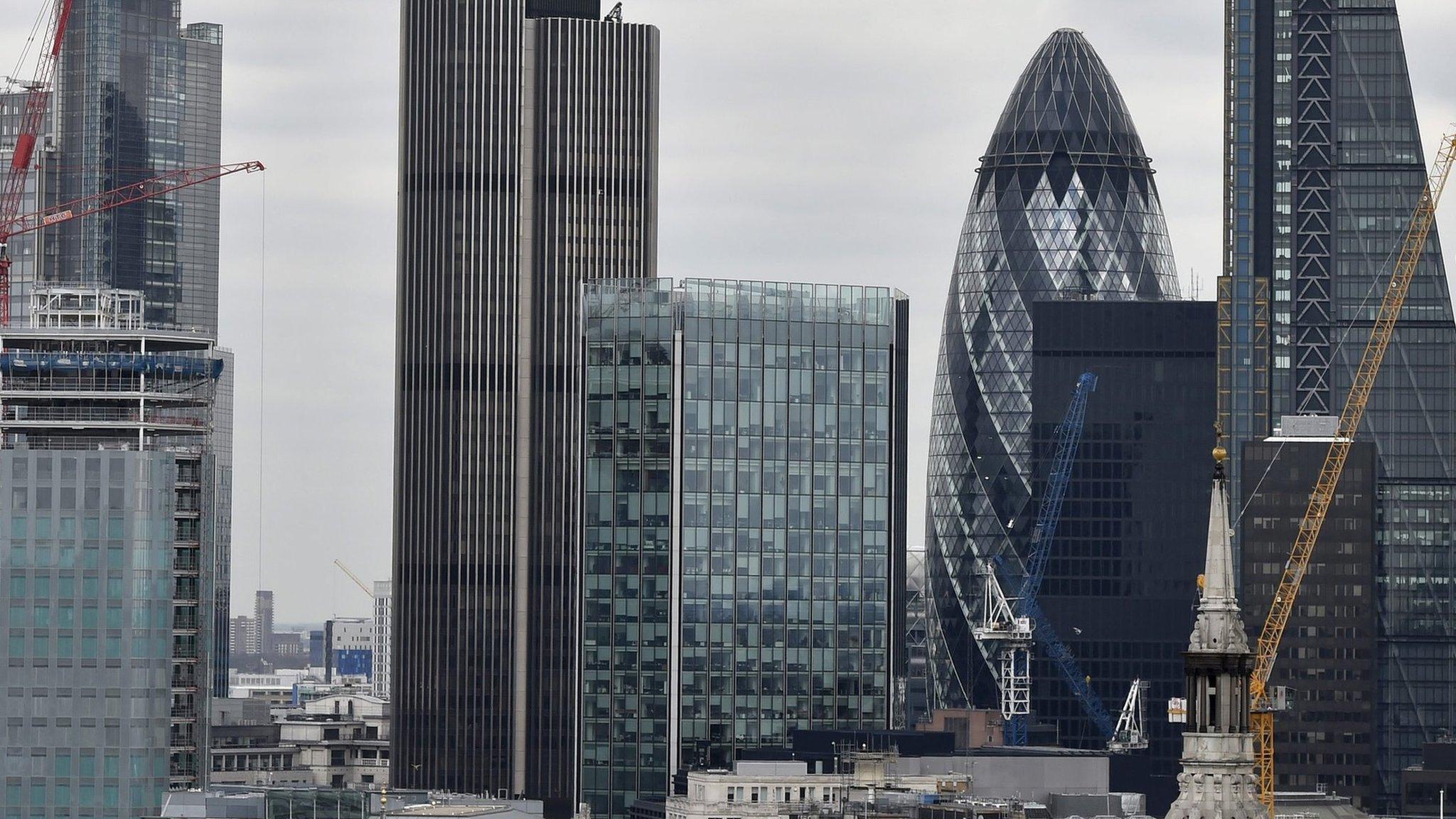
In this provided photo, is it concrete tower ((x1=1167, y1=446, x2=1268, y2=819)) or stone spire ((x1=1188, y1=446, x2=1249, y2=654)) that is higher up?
stone spire ((x1=1188, y1=446, x2=1249, y2=654))

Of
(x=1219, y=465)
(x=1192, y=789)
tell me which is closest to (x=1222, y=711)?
(x=1192, y=789)

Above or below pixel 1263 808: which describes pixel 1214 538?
above

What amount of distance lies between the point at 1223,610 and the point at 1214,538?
5060mm

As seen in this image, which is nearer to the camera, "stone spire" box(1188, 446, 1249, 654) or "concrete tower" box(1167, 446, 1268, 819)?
"concrete tower" box(1167, 446, 1268, 819)

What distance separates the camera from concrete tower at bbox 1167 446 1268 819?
6186 inches

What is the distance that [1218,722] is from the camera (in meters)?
157

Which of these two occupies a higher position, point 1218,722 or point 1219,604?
point 1219,604

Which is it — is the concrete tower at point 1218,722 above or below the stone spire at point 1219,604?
below

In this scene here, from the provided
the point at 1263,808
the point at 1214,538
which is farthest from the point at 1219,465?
the point at 1263,808

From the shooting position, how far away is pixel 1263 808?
6467 inches

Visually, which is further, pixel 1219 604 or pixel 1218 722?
pixel 1219 604

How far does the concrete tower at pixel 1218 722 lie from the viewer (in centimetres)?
15712

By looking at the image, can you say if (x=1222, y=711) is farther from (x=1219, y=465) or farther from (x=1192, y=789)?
(x=1219, y=465)

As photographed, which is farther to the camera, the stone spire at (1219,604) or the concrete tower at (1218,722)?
the stone spire at (1219,604)
